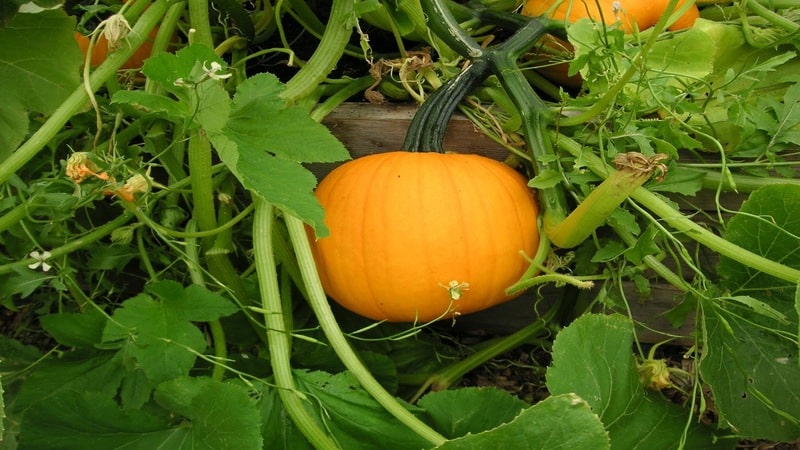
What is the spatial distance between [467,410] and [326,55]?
0.53 meters

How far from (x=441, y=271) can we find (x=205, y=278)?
0.36 metres

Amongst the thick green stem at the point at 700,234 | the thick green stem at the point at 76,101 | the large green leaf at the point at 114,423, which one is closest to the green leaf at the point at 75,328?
the large green leaf at the point at 114,423

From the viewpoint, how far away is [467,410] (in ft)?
3.19

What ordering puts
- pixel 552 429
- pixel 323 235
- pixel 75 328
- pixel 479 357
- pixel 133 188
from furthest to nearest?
pixel 479 357 < pixel 75 328 < pixel 133 188 < pixel 323 235 < pixel 552 429

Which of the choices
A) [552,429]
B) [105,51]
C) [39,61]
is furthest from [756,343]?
[105,51]

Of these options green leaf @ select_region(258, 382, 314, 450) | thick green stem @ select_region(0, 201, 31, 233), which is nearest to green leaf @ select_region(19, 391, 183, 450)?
green leaf @ select_region(258, 382, 314, 450)

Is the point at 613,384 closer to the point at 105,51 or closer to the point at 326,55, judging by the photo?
the point at 326,55

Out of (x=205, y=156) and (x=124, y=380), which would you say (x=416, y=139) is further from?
(x=124, y=380)

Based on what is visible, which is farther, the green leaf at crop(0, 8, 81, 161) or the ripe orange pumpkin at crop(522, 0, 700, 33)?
the ripe orange pumpkin at crop(522, 0, 700, 33)

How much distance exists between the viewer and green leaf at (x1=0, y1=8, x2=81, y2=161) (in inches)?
39.1

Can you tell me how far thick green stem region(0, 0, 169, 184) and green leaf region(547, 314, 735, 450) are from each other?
63cm

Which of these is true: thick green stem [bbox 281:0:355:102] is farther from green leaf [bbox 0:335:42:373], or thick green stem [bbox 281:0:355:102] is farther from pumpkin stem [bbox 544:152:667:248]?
green leaf [bbox 0:335:42:373]

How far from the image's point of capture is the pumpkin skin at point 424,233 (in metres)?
1.05

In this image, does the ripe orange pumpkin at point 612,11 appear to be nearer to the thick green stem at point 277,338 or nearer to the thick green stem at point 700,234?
→ the thick green stem at point 700,234
